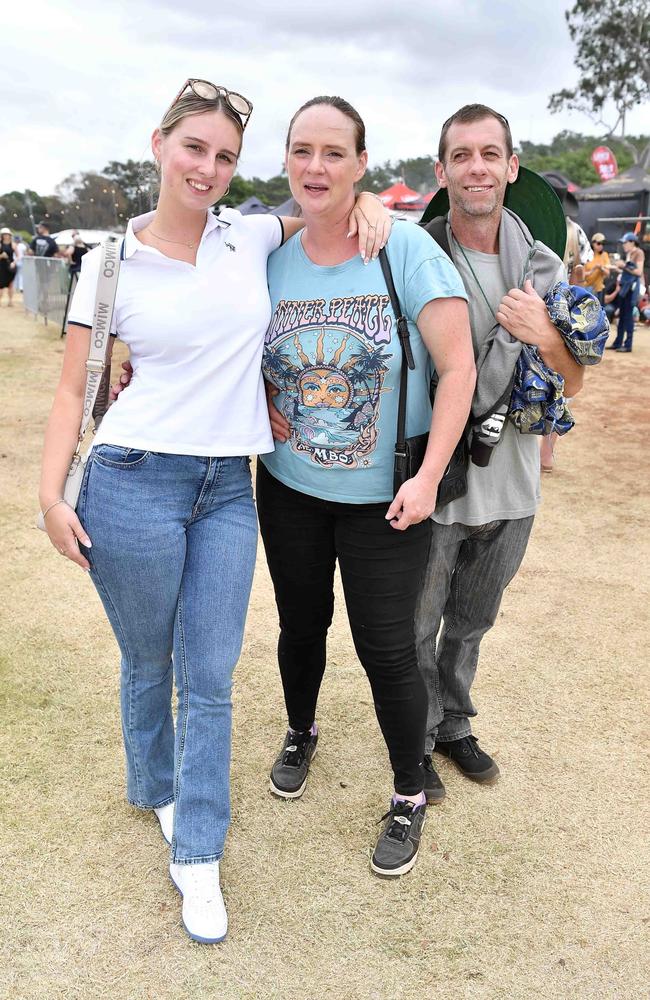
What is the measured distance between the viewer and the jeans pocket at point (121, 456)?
6.59 ft

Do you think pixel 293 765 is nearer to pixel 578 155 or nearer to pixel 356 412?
pixel 356 412

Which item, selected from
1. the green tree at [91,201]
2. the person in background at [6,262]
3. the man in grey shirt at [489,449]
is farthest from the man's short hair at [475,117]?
the green tree at [91,201]

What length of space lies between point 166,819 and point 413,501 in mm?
1365

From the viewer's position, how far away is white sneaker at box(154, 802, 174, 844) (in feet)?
8.15

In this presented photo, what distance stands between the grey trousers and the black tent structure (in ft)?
71.0

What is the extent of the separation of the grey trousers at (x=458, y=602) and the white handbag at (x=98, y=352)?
105 cm

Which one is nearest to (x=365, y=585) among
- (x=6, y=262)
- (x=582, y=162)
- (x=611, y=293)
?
(x=611, y=293)

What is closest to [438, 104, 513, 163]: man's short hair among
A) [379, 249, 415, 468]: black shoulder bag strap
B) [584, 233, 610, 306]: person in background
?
[379, 249, 415, 468]: black shoulder bag strap

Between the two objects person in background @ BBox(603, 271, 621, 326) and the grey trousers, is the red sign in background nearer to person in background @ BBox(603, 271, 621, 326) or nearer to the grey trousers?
person in background @ BBox(603, 271, 621, 326)

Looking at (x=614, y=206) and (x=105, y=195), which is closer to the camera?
(x=614, y=206)

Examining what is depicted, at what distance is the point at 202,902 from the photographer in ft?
7.11

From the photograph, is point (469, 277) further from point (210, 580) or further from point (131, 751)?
point (131, 751)

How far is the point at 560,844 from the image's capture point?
251 cm

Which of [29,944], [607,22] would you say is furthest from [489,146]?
[607,22]
